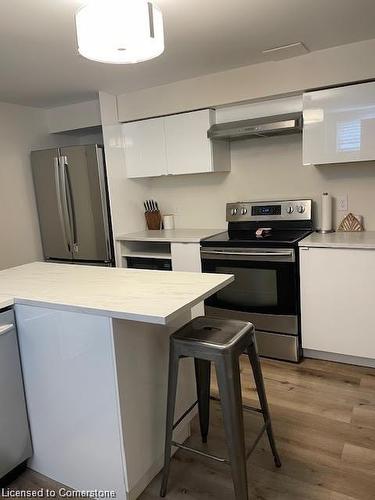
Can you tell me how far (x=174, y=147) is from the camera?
3.39 meters

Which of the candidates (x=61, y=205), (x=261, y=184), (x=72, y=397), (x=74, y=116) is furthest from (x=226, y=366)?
(x=74, y=116)

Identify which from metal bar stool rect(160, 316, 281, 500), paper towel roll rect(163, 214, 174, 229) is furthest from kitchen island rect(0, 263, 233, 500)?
paper towel roll rect(163, 214, 174, 229)

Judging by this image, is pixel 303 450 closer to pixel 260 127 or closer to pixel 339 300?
pixel 339 300

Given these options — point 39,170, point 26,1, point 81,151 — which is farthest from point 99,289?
point 39,170

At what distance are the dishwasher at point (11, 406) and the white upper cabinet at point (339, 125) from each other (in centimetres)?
225

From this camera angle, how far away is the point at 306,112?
2799 millimetres

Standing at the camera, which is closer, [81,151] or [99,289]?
[99,289]

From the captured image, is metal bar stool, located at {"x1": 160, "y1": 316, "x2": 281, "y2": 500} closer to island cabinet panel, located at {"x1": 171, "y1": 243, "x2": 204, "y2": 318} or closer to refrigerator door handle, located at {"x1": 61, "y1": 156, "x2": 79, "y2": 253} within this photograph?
island cabinet panel, located at {"x1": 171, "y1": 243, "x2": 204, "y2": 318}

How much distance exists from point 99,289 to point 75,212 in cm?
207

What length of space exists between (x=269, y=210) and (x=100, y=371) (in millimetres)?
2195

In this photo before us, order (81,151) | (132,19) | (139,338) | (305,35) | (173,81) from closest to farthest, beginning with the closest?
(132,19) → (139,338) → (305,35) → (173,81) → (81,151)

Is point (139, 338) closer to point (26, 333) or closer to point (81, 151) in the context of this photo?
point (26, 333)

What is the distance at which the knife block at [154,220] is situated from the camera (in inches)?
152

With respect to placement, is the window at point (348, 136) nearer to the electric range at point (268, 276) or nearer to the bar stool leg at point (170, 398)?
the electric range at point (268, 276)
